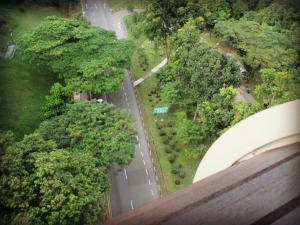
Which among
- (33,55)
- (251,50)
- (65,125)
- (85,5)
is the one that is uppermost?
(85,5)

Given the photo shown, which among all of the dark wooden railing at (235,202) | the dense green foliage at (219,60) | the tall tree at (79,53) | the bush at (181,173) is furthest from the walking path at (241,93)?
the dark wooden railing at (235,202)

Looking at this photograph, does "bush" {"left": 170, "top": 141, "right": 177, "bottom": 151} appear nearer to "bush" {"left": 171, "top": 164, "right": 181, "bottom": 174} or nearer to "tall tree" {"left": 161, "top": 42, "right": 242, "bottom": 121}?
"bush" {"left": 171, "top": 164, "right": 181, "bottom": 174}

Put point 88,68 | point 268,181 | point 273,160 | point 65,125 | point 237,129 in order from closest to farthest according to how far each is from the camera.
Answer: point 268,181, point 273,160, point 237,129, point 65,125, point 88,68

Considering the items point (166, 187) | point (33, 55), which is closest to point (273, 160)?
point (166, 187)

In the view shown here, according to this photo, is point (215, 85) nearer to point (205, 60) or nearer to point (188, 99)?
point (205, 60)

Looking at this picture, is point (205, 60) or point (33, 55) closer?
point (205, 60)

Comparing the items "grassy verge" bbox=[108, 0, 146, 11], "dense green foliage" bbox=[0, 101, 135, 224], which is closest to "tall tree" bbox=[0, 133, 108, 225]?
"dense green foliage" bbox=[0, 101, 135, 224]

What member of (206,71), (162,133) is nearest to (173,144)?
(162,133)
